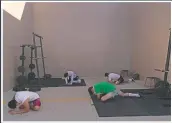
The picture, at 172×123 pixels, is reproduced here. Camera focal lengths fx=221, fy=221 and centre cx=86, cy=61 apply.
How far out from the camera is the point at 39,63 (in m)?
6.80

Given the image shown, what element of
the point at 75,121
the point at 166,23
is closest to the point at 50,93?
the point at 75,121

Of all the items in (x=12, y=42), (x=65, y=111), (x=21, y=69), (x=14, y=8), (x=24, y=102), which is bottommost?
(x=65, y=111)

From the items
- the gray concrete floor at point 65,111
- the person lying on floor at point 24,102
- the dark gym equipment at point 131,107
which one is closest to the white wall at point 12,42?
the gray concrete floor at point 65,111

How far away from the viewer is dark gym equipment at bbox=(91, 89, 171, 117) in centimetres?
286

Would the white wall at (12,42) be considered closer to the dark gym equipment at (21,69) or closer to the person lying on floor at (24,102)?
the dark gym equipment at (21,69)

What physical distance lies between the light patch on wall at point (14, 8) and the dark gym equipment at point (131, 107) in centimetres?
260

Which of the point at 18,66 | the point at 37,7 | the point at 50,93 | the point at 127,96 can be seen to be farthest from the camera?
the point at 37,7

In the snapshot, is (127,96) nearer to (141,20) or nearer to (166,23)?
(166,23)

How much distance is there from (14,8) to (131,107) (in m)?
3.49

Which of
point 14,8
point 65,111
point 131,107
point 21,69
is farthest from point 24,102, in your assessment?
point 14,8

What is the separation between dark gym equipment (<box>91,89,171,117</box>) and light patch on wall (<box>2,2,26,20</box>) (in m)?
2.60

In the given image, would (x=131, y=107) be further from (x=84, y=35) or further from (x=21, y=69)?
(x=84, y=35)

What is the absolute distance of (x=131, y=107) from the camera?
3148 millimetres

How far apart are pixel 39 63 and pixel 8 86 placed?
2312 mm
